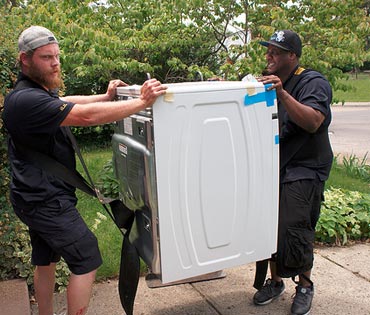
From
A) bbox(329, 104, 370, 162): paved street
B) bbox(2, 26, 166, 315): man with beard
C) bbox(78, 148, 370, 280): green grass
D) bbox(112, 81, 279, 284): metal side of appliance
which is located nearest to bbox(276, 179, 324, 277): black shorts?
bbox(112, 81, 279, 284): metal side of appliance

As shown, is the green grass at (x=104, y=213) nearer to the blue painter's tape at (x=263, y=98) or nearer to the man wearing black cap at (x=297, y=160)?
the man wearing black cap at (x=297, y=160)

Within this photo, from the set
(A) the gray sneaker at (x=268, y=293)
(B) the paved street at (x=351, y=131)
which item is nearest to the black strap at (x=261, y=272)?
(A) the gray sneaker at (x=268, y=293)

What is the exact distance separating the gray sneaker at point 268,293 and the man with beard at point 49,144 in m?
1.33

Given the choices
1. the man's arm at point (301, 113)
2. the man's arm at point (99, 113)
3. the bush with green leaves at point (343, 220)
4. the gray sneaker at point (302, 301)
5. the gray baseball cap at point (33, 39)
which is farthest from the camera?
the bush with green leaves at point (343, 220)

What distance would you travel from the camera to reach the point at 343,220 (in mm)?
4570

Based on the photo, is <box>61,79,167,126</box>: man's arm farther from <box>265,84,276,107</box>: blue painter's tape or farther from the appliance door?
<box>265,84,276,107</box>: blue painter's tape

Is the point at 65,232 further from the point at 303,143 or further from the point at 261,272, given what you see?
the point at 303,143

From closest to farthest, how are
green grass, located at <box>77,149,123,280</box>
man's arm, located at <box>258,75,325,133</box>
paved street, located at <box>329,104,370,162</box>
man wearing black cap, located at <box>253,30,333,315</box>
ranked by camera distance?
man's arm, located at <box>258,75,325,133</box> < man wearing black cap, located at <box>253,30,333,315</box> < green grass, located at <box>77,149,123,280</box> < paved street, located at <box>329,104,370,162</box>

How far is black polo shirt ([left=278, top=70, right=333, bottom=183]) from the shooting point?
2979 mm

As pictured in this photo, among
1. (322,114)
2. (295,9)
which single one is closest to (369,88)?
(295,9)

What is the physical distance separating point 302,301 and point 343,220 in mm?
1602

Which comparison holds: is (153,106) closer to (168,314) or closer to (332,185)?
(168,314)

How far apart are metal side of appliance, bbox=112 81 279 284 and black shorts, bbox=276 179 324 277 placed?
1.05 ft

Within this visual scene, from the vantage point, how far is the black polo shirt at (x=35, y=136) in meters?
2.35
